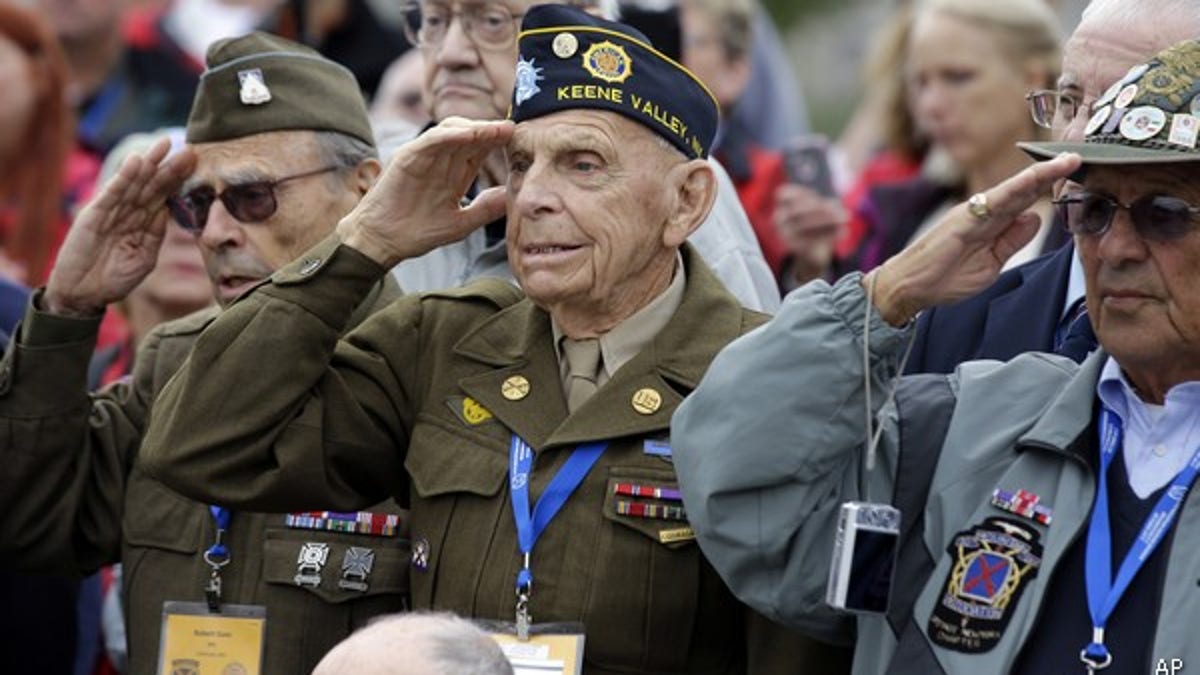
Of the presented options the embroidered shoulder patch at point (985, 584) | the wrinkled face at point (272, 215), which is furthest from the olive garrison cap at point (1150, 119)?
the wrinkled face at point (272, 215)

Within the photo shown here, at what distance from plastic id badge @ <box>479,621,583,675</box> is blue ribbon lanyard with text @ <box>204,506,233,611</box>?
0.94 meters

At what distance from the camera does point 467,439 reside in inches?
215

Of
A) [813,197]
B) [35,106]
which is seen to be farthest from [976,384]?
[35,106]

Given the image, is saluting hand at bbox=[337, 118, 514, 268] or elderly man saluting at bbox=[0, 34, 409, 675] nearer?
saluting hand at bbox=[337, 118, 514, 268]

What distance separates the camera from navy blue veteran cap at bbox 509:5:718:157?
5.53 m

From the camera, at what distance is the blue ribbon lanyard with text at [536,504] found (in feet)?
17.2

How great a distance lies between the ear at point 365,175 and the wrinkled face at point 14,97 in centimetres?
325

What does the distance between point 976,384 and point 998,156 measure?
347cm

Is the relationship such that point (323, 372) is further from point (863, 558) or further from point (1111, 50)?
point (1111, 50)

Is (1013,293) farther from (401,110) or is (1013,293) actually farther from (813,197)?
(401,110)

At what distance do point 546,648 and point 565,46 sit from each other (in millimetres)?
1283

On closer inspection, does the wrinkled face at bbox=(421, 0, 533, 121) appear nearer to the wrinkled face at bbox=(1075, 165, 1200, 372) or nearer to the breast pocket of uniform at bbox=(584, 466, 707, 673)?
the breast pocket of uniform at bbox=(584, 466, 707, 673)

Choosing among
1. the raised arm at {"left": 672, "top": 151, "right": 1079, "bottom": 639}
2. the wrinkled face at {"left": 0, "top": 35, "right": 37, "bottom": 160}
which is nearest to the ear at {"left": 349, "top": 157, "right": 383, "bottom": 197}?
the raised arm at {"left": 672, "top": 151, "right": 1079, "bottom": 639}

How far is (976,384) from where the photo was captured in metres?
5.14
